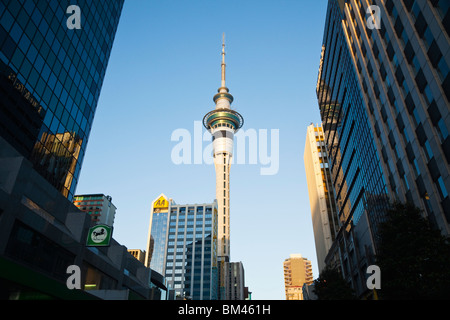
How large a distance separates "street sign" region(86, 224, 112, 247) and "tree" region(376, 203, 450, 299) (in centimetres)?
2247

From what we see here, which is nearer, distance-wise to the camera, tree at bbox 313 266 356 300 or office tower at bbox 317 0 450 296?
office tower at bbox 317 0 450 296

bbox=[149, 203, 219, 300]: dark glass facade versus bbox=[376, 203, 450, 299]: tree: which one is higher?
bbox=[149, 203, 219, 300]: dark glass facade

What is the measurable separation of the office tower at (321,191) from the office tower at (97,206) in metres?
111

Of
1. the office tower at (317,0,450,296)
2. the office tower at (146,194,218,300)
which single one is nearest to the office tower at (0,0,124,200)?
the office tower at (317,0,450,296)

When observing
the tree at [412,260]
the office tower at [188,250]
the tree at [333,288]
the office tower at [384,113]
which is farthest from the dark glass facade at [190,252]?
the tree at [412,260]

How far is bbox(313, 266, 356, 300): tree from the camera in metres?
39.2

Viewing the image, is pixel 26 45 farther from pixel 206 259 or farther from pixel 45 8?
pixel 206 259

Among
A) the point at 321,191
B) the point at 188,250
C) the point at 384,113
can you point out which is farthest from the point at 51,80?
the point at 188,250

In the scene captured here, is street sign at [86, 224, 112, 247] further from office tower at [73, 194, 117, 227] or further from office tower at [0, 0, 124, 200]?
office tower at [73, 194, 117, 227]

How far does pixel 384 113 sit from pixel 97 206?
533 feet

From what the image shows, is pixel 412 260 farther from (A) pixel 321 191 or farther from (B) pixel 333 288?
(A) pixel 321 191

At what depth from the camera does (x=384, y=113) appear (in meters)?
39.0
